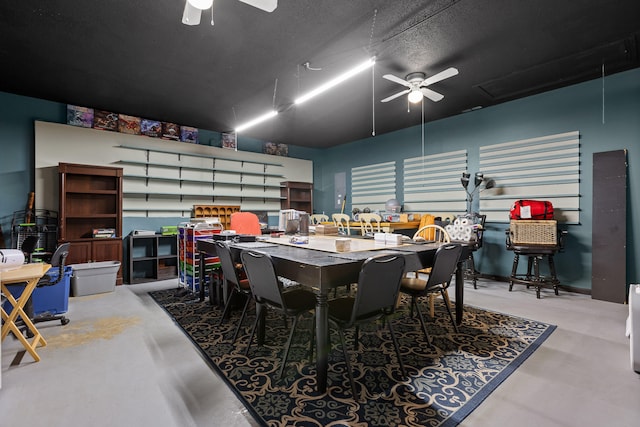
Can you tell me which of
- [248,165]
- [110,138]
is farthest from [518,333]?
[110,138]

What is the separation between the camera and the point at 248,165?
7.57 m

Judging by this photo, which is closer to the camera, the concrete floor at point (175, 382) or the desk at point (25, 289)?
the concrete floor at point (175, 382)

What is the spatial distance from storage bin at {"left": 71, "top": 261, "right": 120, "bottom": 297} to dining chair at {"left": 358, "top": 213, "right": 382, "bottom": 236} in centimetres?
430

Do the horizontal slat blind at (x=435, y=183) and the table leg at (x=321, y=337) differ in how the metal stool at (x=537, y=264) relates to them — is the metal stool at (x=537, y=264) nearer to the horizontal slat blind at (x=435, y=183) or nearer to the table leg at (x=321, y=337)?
the horizontal slat blind at (x=435, y=183)

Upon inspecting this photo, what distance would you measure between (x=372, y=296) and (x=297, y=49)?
3.15 meters

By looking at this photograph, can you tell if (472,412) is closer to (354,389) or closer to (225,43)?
(354,389)

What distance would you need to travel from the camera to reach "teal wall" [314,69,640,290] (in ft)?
13.6

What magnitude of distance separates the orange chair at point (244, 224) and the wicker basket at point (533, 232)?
4348 millimetres

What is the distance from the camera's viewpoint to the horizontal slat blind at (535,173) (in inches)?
184

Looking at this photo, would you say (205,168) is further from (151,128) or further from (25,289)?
(25,289)

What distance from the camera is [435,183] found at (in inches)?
253

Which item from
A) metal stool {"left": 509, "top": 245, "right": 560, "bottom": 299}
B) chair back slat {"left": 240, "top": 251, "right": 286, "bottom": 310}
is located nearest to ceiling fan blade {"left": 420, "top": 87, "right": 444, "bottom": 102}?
metal stool {"left": 509, "top": 245, "right": 560, "bottom": 299}

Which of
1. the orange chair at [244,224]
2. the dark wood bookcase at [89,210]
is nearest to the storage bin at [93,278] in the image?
the dark wood bookcase at [89,210]

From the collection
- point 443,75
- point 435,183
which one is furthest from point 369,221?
point 443,75
